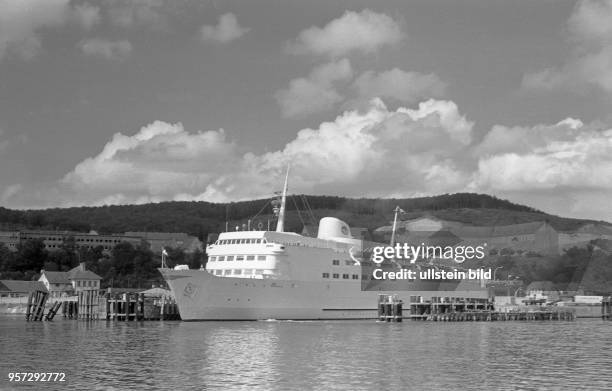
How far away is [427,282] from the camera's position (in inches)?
2630

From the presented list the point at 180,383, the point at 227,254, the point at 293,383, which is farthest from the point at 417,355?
the point at 227,254

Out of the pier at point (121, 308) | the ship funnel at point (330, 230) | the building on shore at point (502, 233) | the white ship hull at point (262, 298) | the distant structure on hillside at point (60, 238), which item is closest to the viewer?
the white ship hull at point (262, 298)

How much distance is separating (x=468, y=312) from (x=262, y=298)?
1914 centimetres

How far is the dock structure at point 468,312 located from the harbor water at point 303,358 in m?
13.9

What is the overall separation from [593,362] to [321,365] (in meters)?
11.5

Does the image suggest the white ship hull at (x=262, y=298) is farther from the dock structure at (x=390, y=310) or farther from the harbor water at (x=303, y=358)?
the harbor water at (x=303, y=358)

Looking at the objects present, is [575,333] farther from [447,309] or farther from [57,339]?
[57,339]

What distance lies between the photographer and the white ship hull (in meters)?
50.4

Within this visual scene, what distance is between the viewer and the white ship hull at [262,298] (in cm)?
5041

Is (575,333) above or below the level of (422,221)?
below

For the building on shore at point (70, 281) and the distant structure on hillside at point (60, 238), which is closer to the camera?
the building on shore at point (70, 281)

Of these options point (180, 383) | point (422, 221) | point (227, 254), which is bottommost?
point (180, 383)

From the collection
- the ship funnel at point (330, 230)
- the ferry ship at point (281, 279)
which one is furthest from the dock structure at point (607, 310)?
the ship funnel at point (330, 230)

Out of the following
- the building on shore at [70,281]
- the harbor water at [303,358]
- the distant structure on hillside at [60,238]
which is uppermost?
the distant structure on hillside at [60,238]
